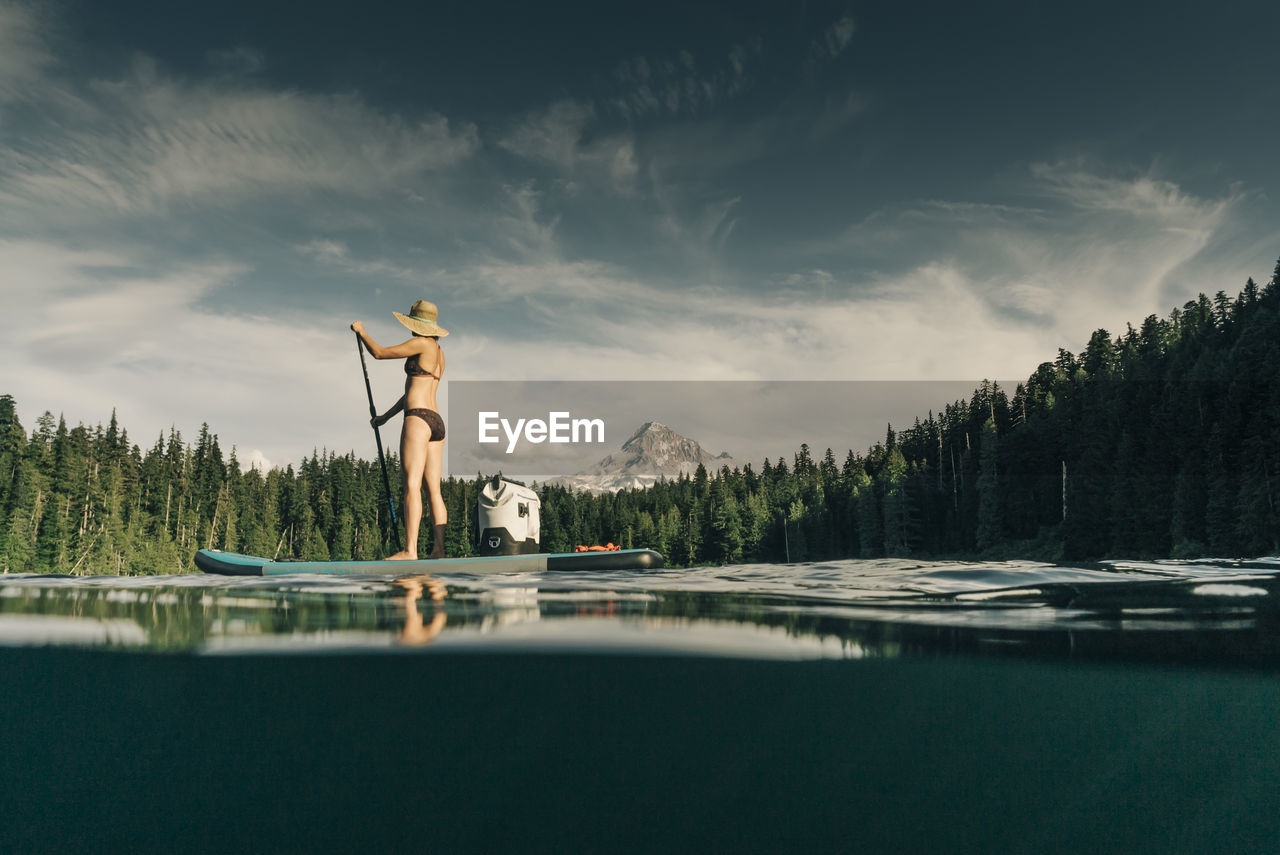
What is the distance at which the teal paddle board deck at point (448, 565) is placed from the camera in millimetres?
10898

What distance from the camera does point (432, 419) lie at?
1170 centimetres

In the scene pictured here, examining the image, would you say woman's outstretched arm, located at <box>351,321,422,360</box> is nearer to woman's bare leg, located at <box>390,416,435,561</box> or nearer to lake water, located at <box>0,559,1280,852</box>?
woman's bare leg, located at <box>390,416,435,561</box>

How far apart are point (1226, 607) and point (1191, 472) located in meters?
63.6

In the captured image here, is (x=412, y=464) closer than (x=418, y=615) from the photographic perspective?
No

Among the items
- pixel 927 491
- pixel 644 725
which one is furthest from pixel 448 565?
pixel 927 491

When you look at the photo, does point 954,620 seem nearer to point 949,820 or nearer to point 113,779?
point 949,820

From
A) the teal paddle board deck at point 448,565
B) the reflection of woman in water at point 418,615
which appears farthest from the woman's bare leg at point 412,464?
the reflection of woman in water at point 418,615

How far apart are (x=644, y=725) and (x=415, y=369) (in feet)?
28.6

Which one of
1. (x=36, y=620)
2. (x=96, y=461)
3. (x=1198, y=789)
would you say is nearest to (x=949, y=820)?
(x=1198, y=789)

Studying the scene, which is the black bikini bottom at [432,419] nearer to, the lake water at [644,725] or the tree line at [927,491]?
the lake water at [644,725]

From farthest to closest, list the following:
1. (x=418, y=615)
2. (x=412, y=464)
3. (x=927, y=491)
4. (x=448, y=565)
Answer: (x=927, y=491) < (x=412, y=464) < (x=448, y=565) < (x=418, y=615)

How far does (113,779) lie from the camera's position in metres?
3.93

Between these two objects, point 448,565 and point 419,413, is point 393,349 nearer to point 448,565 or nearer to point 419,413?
point 419,413

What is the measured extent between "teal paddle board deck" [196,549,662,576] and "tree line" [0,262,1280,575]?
49.7 metres
